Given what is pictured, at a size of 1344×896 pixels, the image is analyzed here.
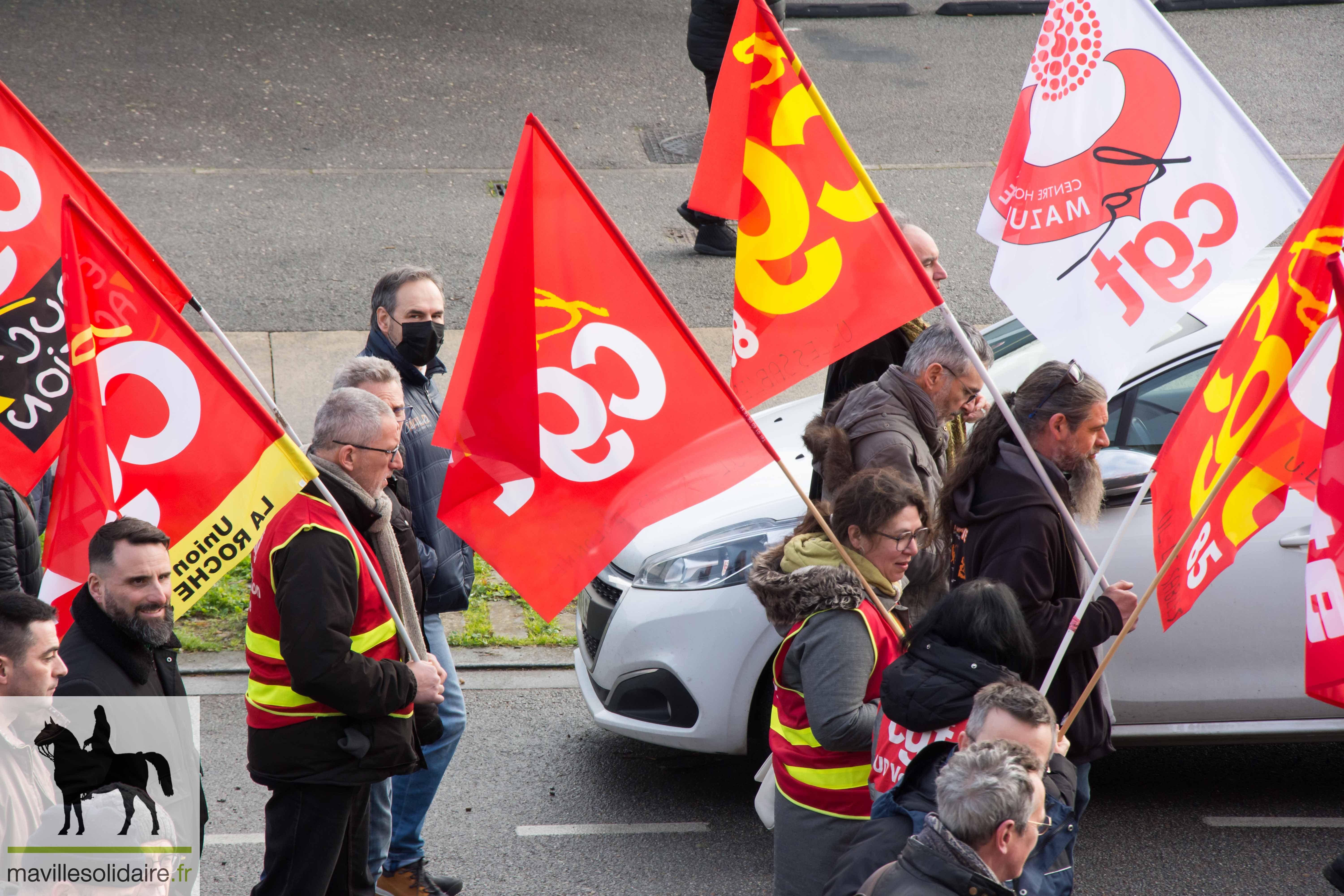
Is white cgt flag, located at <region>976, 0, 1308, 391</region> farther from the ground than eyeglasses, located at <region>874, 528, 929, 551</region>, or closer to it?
farther from the ground

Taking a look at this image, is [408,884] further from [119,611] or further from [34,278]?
Result: [34,278]

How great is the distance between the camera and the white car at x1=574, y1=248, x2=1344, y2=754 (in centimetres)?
507

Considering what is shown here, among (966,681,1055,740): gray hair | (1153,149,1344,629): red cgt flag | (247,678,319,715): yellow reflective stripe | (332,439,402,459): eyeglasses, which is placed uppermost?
(1153,149,1344,629): red cgt flag

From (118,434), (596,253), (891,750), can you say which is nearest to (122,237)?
(118,434)

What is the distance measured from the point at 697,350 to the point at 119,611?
164 centimetres

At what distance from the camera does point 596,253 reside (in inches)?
151

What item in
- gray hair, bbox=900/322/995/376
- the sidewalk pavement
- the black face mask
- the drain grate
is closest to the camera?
gray hair, bbox=900/322/995/376

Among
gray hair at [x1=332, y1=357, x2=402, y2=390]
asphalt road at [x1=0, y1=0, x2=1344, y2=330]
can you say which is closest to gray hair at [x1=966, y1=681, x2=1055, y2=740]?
gray hair at [x1=332, y1=357, x2=402, y2=390]

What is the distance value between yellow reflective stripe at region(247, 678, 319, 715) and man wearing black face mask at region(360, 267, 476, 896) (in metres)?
0.75

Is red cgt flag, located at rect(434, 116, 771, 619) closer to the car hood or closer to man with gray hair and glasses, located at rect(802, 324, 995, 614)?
man with gray hair and glasses, located at rect(802, 324, 995, 614)

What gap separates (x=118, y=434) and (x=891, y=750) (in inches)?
84.6

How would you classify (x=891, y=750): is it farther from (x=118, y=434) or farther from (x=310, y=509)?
(x=118, y=434)

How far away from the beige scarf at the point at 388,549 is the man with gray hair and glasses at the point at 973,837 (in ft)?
5.69

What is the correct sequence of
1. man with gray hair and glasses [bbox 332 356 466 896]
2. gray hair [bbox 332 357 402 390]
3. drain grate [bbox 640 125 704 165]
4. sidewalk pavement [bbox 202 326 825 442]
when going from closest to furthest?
gray hair [bbox 332 357 402 390]
man with gray hair and glasses [bbox 332 356 466 896]
sidewalk pavement [bbox 202 326 825 442]
drain grate [bbox 640 125 704 165]
